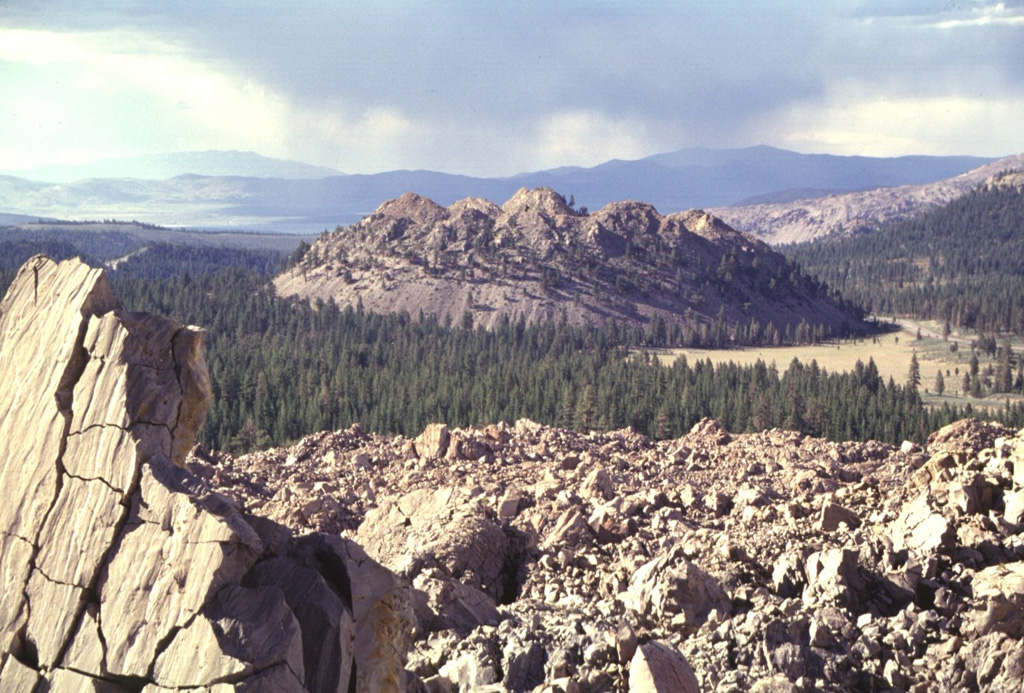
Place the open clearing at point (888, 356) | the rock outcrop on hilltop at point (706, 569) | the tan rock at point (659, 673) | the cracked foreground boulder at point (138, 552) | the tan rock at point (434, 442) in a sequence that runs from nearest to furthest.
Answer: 1. the cracked foreground boulder at point (138, 552)
2. the tan rock at point (659, 673)
3. the rock outcrop on hilltop at point (706, 569)
4. the tan rock at point (434, 442)
5. the open clearing at point (888, 356)

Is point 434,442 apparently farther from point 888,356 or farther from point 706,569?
point 888,356

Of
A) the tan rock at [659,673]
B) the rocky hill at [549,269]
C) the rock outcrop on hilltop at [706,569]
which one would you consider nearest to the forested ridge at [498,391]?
the rocky hill at [549,269]

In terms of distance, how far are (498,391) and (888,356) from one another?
69.1 metres

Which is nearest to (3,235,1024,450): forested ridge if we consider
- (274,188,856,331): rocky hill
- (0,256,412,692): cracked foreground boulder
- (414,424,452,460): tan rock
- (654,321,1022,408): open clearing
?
(654,321,1022,408): open clearing

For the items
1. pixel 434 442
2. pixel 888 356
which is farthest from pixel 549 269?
pixel 434 442

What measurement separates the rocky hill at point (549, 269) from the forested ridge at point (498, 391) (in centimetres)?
2688

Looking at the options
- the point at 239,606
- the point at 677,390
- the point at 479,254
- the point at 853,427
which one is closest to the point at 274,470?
the point at 239,606

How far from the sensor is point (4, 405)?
10.8m

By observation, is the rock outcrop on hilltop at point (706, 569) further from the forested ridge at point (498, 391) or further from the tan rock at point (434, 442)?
the forested ridge at point (498, 391)

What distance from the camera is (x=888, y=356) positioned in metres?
121

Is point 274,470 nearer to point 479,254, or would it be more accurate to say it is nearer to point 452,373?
point 452,373

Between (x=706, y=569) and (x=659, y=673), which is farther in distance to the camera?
(x=706, y=569)

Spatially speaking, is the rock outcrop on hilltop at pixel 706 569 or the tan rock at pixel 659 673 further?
the rock outcrop on hilltop at pixel 706 569

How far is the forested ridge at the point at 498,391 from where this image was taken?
61.0 meters
